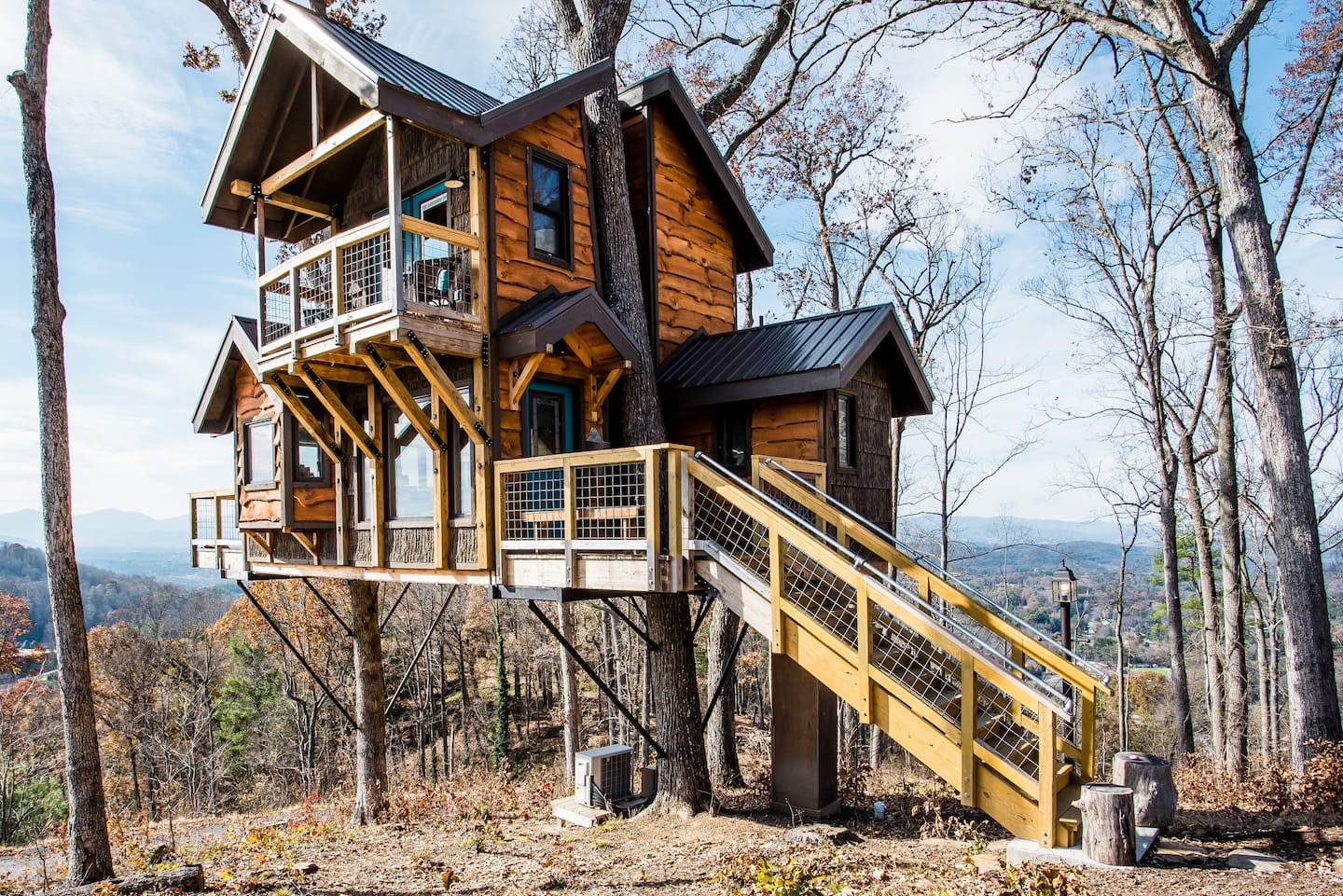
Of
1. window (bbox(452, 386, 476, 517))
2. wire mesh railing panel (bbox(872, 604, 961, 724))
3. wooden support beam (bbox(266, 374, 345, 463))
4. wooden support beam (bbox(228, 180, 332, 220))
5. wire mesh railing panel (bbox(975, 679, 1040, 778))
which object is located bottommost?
wire mesh railing panel (bbox(975, 679, 1040, 778))

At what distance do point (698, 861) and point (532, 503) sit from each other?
13.1 feet

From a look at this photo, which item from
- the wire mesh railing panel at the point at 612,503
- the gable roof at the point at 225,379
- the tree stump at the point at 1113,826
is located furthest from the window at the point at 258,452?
the tree stump at the point at 1113,826

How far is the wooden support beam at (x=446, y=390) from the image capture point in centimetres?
781

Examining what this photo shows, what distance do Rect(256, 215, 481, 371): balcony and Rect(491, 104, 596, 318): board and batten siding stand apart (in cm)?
40

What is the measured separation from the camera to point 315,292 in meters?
9.68

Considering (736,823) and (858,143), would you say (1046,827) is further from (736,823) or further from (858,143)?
(858,143)

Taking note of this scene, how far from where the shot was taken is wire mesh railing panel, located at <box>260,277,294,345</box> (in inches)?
377

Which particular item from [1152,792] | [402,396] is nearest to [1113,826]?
[1152,792]

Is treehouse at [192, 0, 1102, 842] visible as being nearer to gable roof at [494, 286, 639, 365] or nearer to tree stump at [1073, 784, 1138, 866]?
gable roof at [494, 286, 639, 365]

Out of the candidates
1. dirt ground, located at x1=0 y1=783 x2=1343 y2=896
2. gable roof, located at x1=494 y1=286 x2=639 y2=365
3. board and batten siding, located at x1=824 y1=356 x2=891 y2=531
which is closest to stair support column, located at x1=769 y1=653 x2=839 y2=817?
dirt ground, located at x1=0 y1=783 x2=1343 y2=896

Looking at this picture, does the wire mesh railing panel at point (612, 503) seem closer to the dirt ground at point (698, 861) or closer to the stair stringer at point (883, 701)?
the stair stringer at point (883, 701)

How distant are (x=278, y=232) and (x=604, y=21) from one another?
590 cm

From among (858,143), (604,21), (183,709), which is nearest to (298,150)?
(604,21)

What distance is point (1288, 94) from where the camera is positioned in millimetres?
14625
